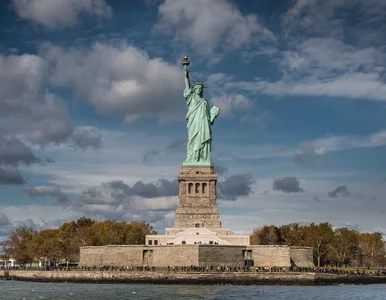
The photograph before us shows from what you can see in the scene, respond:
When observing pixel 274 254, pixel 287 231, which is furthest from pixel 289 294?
pixel 287 231

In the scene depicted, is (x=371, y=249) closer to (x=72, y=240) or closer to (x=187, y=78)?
(x=187, y=78)

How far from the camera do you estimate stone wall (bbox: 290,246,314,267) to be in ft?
235

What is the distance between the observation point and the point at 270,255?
70.1 metres

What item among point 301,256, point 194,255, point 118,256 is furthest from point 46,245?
point 301,256

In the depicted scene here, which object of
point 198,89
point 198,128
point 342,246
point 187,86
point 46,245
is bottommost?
point 46,245

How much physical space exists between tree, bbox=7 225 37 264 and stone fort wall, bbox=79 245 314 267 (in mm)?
23180

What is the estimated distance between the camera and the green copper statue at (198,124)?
84125 mm

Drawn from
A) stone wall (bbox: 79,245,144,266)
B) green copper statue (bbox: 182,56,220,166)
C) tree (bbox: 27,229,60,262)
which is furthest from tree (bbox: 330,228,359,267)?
tree (bbox: 27,229,60,262)

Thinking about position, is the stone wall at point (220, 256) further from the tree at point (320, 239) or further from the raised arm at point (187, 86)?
the raised arm at point (187, 86)

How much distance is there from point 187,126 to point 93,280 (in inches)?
1136

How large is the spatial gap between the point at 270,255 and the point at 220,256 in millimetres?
6451

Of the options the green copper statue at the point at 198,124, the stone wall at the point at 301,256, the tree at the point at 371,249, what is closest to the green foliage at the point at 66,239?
the green copper statue at the point at 198,124

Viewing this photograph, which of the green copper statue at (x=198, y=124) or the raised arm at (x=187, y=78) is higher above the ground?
the raised arm at (x=187, y=78)

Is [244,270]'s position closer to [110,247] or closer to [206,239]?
[206,239]
